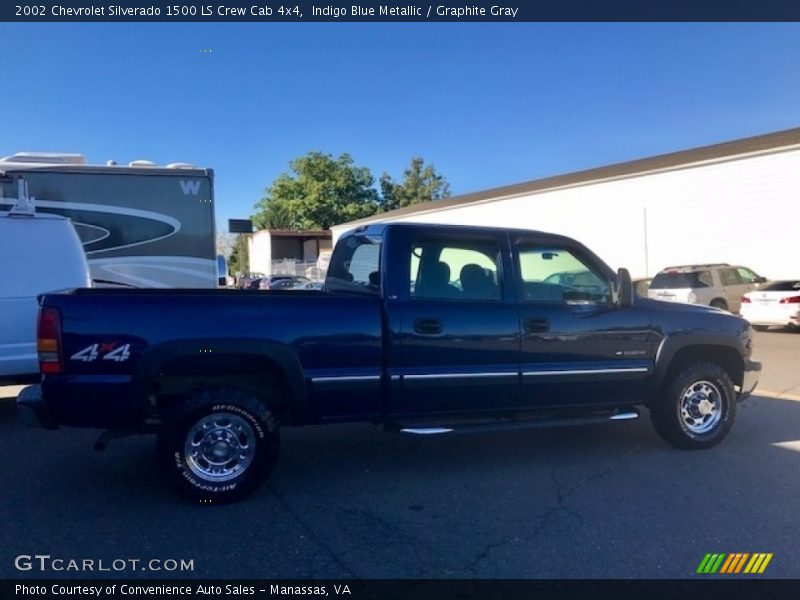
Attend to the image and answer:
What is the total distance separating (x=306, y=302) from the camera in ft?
15.1

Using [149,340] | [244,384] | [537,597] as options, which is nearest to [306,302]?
[244,384]

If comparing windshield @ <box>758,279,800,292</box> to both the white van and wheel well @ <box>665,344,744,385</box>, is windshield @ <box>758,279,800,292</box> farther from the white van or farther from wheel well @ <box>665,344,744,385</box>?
the white van

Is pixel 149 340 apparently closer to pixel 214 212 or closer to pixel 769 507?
pixel 769 507

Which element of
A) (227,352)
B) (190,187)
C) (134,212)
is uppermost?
(190,187)

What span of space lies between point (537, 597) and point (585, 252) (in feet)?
10.2

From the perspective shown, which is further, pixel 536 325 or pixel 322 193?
pixel 322 193

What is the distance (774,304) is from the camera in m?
15.2

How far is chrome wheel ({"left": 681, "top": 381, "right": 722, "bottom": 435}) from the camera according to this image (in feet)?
18.5

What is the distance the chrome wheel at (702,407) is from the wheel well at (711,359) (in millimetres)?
210

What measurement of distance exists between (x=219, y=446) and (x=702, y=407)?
4188 millimetres

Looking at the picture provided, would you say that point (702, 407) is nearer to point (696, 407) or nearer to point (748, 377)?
point (696, 407)

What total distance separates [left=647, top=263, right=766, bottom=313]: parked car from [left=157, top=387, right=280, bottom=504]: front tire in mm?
14466

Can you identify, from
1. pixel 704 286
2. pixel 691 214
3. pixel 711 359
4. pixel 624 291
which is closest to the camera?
pixel 624 291

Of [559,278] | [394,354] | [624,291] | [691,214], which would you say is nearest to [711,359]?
[624,291]
